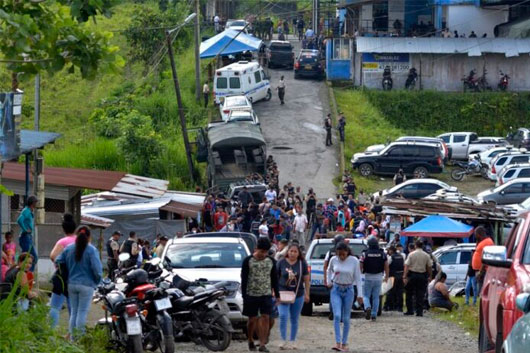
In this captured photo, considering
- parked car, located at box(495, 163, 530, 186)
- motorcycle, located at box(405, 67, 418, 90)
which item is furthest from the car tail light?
motorcycle, located at box(405, 67, 418, 90)

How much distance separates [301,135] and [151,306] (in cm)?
4247

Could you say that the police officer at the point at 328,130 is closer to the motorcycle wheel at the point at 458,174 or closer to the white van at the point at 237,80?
the white van at the point at 237,80

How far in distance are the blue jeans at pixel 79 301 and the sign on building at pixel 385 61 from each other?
51.3 m

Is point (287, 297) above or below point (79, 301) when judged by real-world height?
below

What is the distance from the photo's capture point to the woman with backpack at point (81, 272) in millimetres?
13773

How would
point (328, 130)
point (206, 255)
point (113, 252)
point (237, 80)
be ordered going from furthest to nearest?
point (237, 80) < point (328, 130) < point (113, 252) < point (206, 255)

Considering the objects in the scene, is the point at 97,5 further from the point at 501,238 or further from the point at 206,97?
the point at 206,97

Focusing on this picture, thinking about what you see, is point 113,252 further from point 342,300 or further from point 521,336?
point 521,336

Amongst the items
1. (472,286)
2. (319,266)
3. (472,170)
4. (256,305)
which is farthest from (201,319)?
(472,170)

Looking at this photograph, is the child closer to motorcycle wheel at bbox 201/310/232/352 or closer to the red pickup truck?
motorcycle wheel at bbox 201/310/232/352

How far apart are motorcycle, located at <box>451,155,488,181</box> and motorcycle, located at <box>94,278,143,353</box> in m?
37.1

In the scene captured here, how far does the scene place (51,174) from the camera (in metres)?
25.0

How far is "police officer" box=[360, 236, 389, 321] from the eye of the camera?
20.6 meters

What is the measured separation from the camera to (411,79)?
63.5 m
